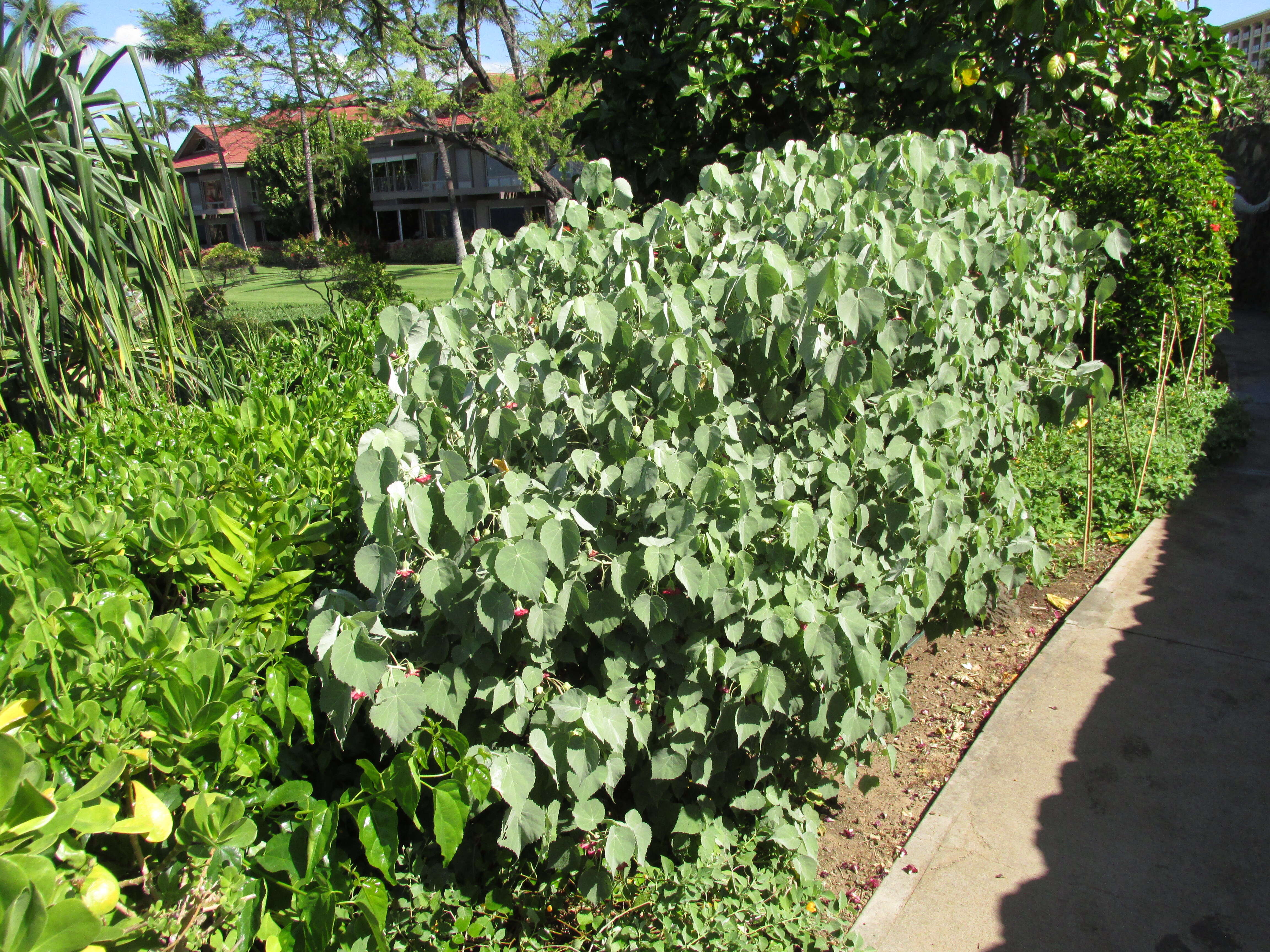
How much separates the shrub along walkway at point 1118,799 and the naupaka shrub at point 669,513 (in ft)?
1.55

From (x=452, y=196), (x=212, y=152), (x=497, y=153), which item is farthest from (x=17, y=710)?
(x=212, y=152)

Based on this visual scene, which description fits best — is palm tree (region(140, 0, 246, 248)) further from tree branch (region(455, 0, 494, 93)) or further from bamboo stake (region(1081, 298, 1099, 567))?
bamboo stake (region(1081, 298, 1099, 567))

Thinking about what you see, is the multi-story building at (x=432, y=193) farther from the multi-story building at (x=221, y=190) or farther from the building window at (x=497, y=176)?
the multi-story building at (x=221, y=190)

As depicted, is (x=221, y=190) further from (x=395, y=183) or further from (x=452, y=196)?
(x=452, y=196)

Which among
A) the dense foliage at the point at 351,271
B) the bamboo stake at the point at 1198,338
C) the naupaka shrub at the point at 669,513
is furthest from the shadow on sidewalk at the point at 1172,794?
the dense foliage at the point at 351,271

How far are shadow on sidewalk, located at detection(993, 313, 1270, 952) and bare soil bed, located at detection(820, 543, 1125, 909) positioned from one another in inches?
14.3

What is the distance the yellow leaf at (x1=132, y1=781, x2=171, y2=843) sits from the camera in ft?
5.02

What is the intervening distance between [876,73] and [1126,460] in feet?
9.78

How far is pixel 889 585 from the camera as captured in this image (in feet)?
8.23

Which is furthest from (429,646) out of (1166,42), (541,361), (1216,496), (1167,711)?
(1166,42)

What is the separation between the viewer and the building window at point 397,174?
50031 mm

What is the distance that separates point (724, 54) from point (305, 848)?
17.7 feet

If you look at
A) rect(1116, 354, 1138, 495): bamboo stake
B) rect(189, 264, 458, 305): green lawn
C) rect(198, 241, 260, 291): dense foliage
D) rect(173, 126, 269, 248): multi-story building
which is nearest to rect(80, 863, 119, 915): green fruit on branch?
rect(1116, 354, 1138, 495): bamboo stake

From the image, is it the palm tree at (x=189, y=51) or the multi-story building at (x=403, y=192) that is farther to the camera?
the multi-story building at (x=403, y=192)
